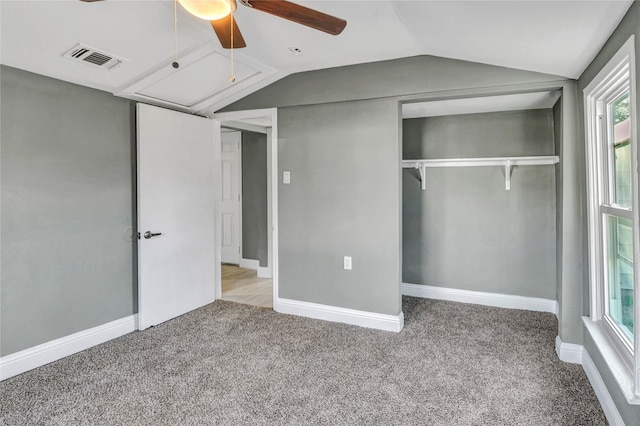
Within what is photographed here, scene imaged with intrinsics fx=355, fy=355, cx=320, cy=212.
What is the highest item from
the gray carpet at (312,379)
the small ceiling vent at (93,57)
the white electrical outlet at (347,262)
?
the small ceiling vent at (93,57)

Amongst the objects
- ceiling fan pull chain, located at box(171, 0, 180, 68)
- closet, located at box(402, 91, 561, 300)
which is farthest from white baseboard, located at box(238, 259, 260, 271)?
ceiling fan pull chain, located at box(171, 0, 180, 68)

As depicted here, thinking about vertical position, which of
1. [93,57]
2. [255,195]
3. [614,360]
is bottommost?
[614,360]

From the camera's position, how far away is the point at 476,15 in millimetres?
1871

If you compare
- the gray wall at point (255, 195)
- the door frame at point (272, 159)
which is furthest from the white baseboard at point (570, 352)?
the gray wall at point (255, 195)

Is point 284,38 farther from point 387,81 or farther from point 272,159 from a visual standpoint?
point 272,159

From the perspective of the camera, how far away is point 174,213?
11.2 ft

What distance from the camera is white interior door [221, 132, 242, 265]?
5.57 metres

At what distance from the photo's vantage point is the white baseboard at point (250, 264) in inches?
217

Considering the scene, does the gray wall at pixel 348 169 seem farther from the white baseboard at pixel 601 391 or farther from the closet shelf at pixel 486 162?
the white baseboard at pixel 601 391

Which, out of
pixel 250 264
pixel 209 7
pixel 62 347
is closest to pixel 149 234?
pixel 62 347

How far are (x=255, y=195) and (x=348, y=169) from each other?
96.9 inches

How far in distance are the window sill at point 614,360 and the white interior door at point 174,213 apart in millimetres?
3338

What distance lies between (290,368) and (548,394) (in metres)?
1.63

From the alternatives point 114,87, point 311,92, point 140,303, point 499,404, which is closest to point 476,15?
point 311,92
